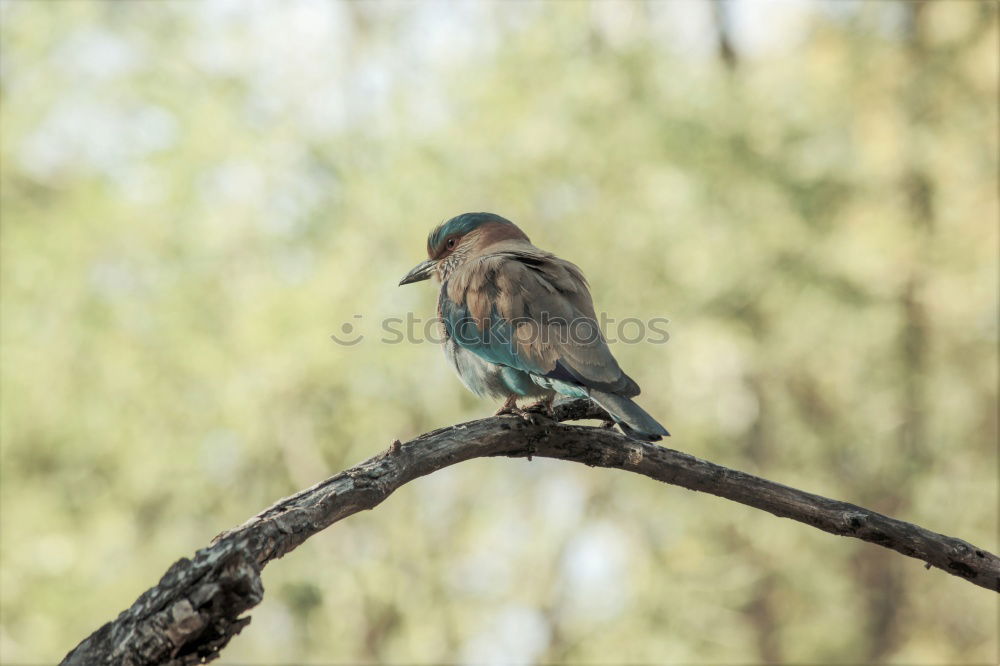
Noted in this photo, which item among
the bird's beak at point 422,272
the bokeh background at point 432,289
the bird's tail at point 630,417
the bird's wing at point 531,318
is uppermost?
the bokeh background at point 432,289

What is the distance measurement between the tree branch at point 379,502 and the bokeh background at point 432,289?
21.8ft

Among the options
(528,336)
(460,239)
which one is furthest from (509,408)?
(460,239)

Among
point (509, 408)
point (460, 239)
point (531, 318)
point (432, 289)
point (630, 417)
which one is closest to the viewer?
point (630, 417)

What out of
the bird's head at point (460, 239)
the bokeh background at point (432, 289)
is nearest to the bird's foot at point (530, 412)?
the bird's head at point (460, 239)

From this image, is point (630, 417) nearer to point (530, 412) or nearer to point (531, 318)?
point (530, 412)

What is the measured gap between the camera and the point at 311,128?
11242 millimetres

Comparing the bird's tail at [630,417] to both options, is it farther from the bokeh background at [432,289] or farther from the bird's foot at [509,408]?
the bokeh background at [432,289]

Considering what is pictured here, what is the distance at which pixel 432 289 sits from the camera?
10.2 meters

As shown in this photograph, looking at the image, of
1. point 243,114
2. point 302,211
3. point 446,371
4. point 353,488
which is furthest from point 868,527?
point 243,114

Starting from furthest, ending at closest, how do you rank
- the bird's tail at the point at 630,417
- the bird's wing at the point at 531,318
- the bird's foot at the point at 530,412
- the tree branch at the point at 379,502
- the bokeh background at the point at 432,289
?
the bokeh background at the point at 432,289
the bird's wing at the point at 531,318
the bird's foot at the point at 530,412
the bird's tail at the point at 630,417
the tree branch at the point at 379,502

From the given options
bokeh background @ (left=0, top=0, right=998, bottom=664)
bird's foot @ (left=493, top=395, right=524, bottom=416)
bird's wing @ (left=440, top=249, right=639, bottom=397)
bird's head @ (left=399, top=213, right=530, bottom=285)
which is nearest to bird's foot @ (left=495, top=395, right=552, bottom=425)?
bird's foot @ (left=493, top=395, right=524, bottom=416)

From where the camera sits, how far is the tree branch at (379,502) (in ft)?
8.52

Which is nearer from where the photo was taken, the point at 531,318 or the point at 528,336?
the point at 528,336

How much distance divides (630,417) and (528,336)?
82cm
